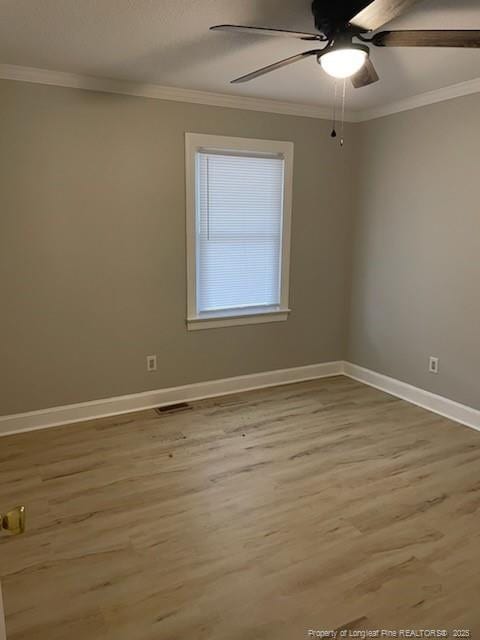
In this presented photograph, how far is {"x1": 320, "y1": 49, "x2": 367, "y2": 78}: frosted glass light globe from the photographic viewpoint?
1.99 m

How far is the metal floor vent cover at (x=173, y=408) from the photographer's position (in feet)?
12.3

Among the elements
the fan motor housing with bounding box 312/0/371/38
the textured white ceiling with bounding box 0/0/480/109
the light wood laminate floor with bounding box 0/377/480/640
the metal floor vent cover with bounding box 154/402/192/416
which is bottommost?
the light wood laminate floor with bounding box 0/377/480/640

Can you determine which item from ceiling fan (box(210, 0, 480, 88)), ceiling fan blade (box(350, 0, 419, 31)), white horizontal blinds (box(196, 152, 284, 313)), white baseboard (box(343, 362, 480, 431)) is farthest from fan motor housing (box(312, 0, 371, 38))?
white baseboard (box(343, 362, 480, 431))

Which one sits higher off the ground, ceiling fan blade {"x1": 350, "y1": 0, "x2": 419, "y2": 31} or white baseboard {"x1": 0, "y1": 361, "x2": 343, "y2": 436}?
ceiling fan blade {"x1": 350, "y1": 0, "x2": 419, "y2": 31}

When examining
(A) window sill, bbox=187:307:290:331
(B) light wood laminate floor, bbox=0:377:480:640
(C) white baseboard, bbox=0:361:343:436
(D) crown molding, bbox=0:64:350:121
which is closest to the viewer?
(B) light wood laminate floor, bbox=0:377:480:640

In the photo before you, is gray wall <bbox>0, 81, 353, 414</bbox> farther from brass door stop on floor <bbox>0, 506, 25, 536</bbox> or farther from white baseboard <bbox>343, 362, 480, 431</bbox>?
brass door stop on floor <bbox>0, 506, 25, 536</bbox>

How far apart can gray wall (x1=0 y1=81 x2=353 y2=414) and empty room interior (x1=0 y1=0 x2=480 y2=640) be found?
16 mm

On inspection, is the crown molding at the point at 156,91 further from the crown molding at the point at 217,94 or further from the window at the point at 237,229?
the window at the point at 237,229

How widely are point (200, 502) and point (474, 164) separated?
293 cm

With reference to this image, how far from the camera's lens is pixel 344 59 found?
2016 mm

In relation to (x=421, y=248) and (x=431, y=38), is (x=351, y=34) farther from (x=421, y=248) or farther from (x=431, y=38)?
(x=421, y=248)

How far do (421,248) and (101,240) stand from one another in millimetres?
2514

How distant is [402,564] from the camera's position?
209 centimetres

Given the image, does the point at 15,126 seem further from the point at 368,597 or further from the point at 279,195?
the point at 368,597
